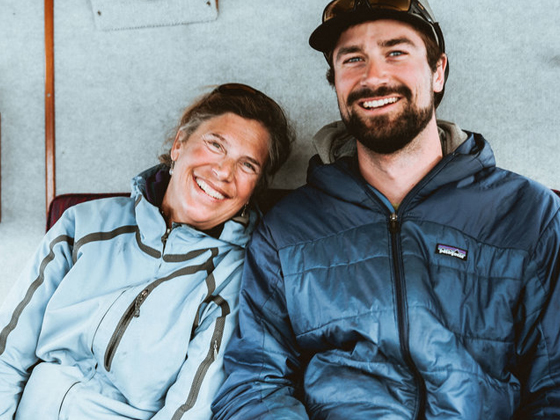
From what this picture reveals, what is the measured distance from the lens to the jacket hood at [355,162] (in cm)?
122

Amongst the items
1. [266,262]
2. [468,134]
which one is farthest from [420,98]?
[266,262]

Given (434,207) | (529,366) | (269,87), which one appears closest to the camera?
(529,366)

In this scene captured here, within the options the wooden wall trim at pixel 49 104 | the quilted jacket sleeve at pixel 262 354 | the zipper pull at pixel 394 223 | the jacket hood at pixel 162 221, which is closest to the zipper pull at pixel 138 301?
the jacket hood at pixel 162 221

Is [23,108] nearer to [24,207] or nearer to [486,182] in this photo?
[24,207]

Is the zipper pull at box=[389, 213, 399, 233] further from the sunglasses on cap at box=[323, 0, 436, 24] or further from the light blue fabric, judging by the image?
the sunglasses on cap at box=[323, 0, 436, 24]

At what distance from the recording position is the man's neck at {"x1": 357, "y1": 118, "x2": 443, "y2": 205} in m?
1.31

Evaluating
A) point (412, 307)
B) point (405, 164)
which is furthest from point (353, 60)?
point (412, 307)

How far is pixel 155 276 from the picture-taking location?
131 cm

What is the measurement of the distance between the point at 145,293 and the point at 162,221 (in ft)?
0.72

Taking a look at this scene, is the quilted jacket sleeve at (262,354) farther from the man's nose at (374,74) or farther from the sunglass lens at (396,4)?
the sunglass lens at (396,4)

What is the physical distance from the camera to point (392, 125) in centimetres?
127

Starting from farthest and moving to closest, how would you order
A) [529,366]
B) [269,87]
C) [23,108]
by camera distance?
[23,108] < [269,87] < [529,366]

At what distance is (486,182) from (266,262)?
666mm

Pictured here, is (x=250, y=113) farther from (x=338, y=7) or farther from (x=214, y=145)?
(x=338, y=7)
